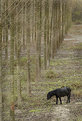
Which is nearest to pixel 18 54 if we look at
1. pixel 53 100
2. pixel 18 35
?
pixel 18 35

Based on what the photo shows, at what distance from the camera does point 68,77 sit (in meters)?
25.8

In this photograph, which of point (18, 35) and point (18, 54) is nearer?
point (18, 54)

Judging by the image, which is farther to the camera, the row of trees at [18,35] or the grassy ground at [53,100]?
the grassy ground at [53,100]

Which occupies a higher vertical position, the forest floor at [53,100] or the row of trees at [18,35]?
the row of trees at [18,35]

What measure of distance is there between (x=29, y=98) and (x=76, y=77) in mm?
7838

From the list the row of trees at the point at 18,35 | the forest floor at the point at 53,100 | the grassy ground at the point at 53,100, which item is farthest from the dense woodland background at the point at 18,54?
the forest floor at the point at 53,100

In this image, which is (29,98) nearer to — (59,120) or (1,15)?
(59,120)

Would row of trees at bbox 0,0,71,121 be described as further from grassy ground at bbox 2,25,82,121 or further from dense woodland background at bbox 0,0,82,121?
grassy ground at bbox 2,25,82,121

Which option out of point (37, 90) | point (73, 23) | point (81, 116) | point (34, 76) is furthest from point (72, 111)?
point (73, 23)

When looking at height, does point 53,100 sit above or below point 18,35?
below

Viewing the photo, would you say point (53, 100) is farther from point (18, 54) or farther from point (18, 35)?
point (18, 35)

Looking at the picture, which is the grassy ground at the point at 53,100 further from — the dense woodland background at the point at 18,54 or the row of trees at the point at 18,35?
the row of trees at the point at 18,35

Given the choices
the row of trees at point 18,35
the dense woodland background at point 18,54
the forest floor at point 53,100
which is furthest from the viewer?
the forest floor at point 53,100

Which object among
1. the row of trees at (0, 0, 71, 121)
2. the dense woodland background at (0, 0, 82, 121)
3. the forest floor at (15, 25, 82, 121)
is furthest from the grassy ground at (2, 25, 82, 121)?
the row of trees at (0, 0, 71, 121)
